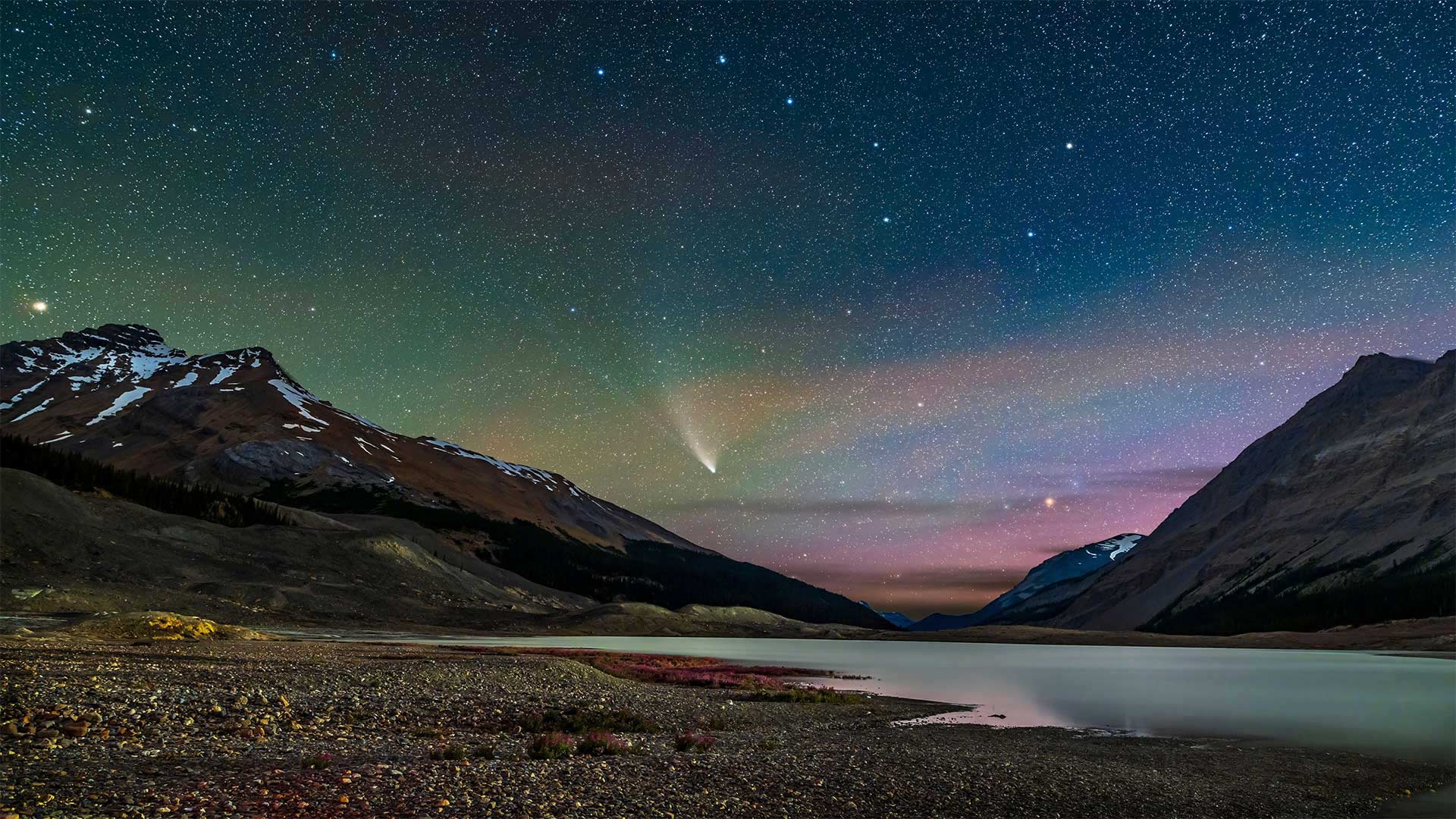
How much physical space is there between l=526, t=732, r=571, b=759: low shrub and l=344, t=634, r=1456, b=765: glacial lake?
28.1 metres

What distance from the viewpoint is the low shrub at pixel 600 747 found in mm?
24750

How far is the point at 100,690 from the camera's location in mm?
25312

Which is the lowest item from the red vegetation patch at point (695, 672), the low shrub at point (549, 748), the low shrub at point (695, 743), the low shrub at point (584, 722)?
the red vegetation patch at point (695, 672)

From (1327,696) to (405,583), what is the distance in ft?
611

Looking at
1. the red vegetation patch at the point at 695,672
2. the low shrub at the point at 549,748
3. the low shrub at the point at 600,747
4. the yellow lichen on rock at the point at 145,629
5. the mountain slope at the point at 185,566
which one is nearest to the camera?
the low shrub at the point at 549,748

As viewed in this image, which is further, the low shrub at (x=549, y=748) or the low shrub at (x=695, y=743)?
the low shrub at (x=695, y=743)

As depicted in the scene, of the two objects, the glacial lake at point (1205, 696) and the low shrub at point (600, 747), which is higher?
the low shrub at point (600, 747)

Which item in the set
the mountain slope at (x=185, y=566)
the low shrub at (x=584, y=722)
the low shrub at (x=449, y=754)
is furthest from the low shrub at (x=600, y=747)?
the mountain slope at (x=185, y=566)

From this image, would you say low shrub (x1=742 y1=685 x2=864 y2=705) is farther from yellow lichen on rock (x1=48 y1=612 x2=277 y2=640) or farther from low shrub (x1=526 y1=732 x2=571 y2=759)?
yellow lichen on rock (x1=48 y1=612 x2=277 y2=640)

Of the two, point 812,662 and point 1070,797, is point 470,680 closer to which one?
point 1070,797

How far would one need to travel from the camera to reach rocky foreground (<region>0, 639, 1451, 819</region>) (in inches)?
655

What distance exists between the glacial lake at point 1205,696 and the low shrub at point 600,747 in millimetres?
26118

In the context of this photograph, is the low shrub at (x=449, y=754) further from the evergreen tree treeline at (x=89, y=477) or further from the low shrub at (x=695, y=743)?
the evergreen tree treeline at (x=89, y=477)

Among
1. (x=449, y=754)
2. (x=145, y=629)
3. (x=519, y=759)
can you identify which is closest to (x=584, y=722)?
(x=519, y=759)
